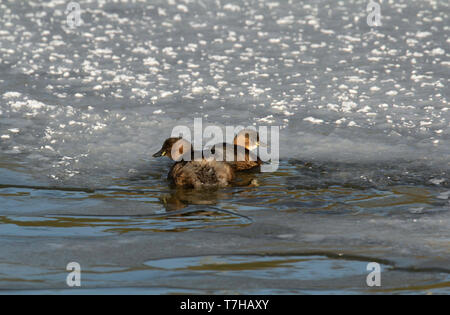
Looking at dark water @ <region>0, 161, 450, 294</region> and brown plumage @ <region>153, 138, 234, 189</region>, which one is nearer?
dark water @ <region>0, 161, 450, 294</region>

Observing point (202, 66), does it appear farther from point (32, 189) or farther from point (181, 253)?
point (181, 253)

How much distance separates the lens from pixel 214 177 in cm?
543

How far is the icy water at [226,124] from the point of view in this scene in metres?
3.87

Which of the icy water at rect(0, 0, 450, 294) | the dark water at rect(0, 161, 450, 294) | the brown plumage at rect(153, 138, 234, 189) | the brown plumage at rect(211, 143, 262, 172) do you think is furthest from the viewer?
the brown plumage at rect(211, 143, 262, 172)

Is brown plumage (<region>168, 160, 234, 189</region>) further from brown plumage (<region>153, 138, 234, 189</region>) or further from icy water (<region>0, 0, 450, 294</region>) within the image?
icy water (<region>0, 0, 450, 294</region>)

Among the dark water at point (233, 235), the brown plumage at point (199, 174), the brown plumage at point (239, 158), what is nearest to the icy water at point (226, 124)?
the dark water at point (233, 235)

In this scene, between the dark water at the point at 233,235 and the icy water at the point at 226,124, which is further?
the icy water at the point at 226,124

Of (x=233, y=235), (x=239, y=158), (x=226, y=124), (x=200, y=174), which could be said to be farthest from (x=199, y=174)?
(x=226, y=124)

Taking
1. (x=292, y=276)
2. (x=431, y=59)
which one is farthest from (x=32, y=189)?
(x=431, y=59)

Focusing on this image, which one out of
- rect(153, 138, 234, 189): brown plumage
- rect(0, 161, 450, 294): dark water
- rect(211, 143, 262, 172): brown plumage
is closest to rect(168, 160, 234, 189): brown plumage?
rect(153, 138, 234, 189): brown plumage

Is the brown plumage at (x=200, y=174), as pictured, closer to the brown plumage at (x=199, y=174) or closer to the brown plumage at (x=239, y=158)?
the brown plumage at (x=199, y=174)

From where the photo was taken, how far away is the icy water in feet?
12.7

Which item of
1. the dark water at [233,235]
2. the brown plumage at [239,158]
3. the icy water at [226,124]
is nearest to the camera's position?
the dark water at [233,235]

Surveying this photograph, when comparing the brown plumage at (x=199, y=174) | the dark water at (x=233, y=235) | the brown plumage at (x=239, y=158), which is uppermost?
the brown plumage at (x=239, y=158)
